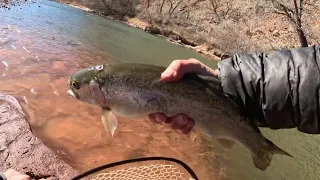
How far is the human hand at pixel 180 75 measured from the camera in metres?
2.95

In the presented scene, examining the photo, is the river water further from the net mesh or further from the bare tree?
the bare tree

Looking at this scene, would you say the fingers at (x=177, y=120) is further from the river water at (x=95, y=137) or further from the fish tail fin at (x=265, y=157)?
the river water at (x=95, y=137)

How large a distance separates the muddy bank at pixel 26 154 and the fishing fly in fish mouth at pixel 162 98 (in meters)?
3.28

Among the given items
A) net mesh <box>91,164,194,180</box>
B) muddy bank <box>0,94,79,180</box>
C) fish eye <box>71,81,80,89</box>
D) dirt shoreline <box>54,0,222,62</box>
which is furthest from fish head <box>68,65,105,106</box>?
dirt shoreline <box>54,0,222,62</box>

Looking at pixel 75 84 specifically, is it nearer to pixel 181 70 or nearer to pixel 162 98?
pixel 162 98

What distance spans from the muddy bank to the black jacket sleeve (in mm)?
3927

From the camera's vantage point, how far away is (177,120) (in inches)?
123

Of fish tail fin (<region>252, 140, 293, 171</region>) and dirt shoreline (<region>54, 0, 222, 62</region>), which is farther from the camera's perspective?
dirt shoreline (<region>54, 0, 222, 62</region>)

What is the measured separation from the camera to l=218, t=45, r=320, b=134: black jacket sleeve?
2721 millimetres

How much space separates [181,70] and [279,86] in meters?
0.82

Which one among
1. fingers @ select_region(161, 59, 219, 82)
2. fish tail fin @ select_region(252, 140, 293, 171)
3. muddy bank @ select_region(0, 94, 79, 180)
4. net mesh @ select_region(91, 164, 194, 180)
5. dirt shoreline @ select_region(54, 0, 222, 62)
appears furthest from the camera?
dirt shoreline @ select_region(54, 0, 222, 62)

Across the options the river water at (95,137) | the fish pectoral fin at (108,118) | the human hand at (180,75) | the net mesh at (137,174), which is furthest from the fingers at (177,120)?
the river water at (95,137)

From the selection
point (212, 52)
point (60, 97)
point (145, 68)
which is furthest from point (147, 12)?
point (145, 68)

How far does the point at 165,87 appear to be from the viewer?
299 cm
